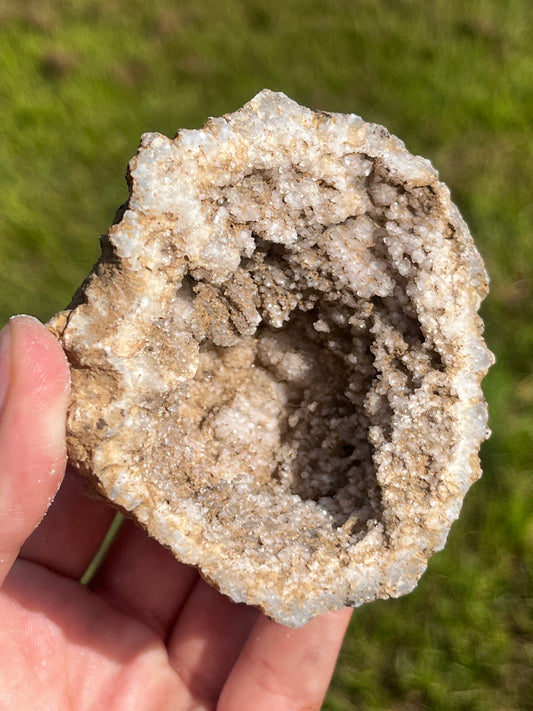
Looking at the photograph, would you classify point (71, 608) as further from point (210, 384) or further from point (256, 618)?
point (210, 384)

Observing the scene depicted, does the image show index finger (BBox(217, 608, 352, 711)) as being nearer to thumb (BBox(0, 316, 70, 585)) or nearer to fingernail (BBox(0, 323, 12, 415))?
thumb (BBox(0, 316, 70, 585))

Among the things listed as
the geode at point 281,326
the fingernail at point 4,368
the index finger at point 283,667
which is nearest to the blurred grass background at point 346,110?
the index finger at point 283,667

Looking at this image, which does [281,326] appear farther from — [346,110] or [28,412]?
[346,110]

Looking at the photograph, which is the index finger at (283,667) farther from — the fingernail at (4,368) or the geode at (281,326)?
the fingernail at (4,368)

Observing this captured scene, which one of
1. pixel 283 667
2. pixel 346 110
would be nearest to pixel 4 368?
pixel 283 667

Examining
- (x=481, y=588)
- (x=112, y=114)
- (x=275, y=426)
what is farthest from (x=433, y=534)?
(x=112, y=114)
